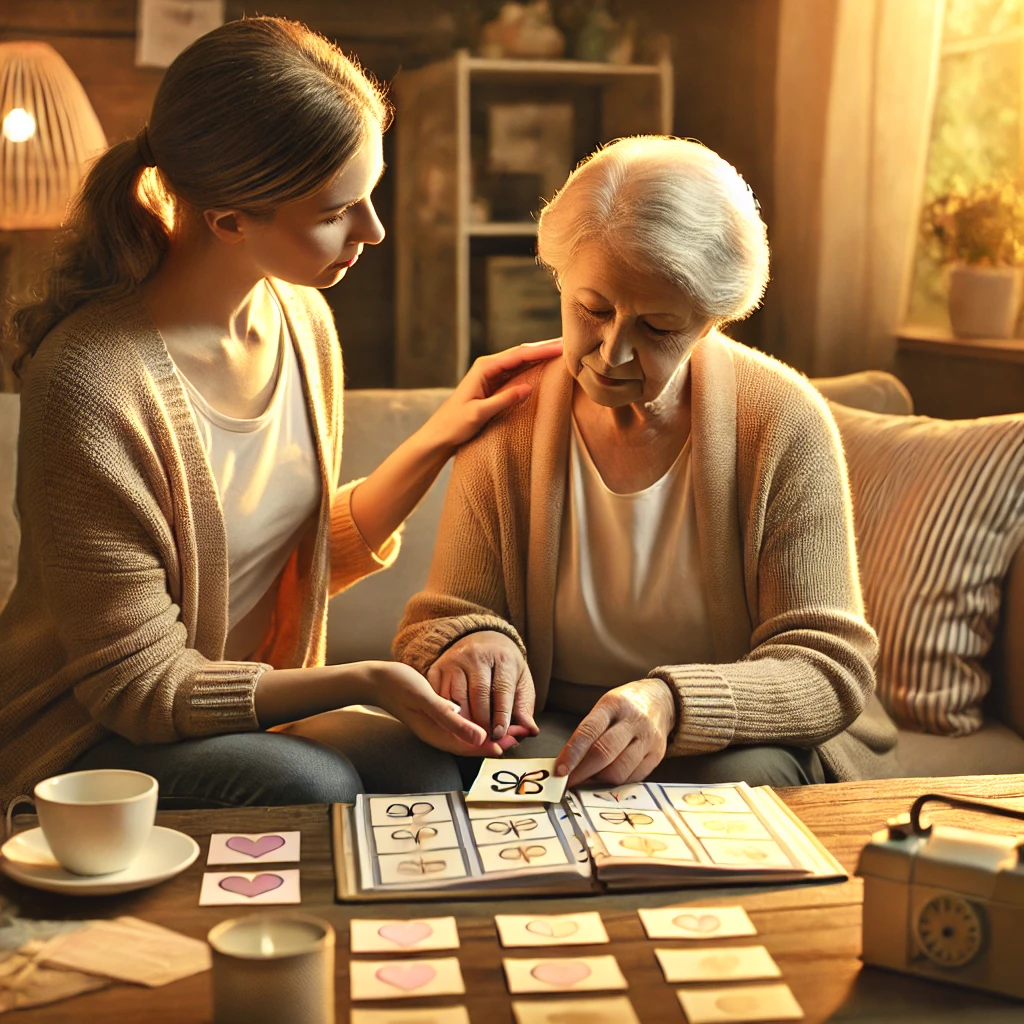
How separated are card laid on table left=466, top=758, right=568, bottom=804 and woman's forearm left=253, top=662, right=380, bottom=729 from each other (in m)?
0.19

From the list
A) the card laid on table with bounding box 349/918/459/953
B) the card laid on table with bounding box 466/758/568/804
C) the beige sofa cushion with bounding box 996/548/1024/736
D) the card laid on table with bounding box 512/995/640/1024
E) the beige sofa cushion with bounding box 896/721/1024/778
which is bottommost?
the beige sofa cushion with bounding box 896/721/1024/778

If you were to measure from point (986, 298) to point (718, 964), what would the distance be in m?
2.14

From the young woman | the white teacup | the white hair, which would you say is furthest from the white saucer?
the white hair

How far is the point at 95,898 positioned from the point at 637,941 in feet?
1.48

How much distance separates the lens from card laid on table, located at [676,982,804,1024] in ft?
3.09

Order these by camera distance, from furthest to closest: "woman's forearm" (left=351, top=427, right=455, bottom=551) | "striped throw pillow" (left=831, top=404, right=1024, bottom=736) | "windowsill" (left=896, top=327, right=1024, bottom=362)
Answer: "windowsill" (left=896, top=327, right=1024, bottom=362) → "striped throw pillow" (left=831, top=404, right=1024, bottom=736) → "woman's forearm" (left=351, top=427, right=455, bottom=551)

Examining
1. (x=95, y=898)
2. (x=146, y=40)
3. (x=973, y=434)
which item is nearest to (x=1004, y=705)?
(x=973, y=434)

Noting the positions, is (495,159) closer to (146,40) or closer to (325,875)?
→ (146,40)

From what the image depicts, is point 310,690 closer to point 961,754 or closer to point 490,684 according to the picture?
point 490,684

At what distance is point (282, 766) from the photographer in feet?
4.73

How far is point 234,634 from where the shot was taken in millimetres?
1790

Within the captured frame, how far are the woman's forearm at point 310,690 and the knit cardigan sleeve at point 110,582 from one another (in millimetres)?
22

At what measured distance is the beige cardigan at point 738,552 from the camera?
5.14 feet

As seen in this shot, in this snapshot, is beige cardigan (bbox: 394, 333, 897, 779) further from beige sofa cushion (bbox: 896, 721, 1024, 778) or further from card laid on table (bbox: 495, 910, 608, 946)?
card laid on table (bbox: 495, 910, 608, 946)
